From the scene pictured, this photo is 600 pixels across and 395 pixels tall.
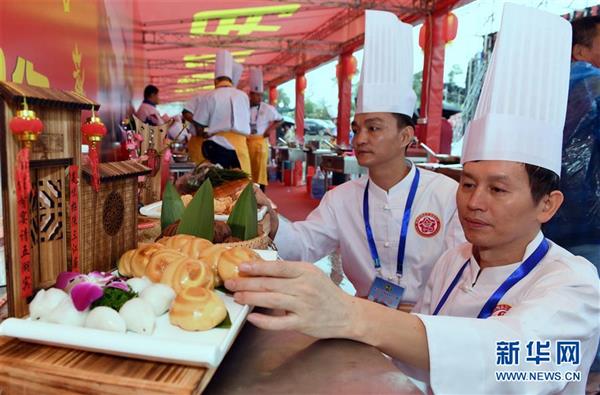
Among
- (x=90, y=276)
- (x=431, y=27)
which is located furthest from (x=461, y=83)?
(x=90, y=276)

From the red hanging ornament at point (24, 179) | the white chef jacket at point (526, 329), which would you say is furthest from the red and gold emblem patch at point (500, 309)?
the red hanging ornament at point (24, 179)

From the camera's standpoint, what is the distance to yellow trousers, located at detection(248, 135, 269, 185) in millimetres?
6676

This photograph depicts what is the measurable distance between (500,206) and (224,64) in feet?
15.0

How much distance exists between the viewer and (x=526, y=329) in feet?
3.01

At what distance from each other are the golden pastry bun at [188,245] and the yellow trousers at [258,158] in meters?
5.61

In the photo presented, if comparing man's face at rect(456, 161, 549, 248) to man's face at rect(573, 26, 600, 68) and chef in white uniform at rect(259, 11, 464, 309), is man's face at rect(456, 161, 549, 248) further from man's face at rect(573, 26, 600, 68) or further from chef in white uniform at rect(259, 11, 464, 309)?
man's face at rect(573, 26, 600, 68)

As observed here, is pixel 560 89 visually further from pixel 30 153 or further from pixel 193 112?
pixel 193 112

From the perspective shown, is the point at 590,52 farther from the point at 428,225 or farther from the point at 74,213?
the point at 74,213

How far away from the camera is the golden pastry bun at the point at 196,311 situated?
2.33 ft

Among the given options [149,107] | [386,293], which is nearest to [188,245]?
[386,293]

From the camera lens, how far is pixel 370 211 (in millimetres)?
2195

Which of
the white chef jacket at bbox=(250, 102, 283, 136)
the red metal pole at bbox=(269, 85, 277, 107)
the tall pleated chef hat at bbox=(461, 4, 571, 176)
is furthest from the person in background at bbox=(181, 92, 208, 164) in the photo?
the red metal pole at bbox=(269, 85, 277, 107)

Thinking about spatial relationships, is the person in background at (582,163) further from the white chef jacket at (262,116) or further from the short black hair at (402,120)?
the white chef jacket at (262,116)

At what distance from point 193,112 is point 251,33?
8.10 metres
